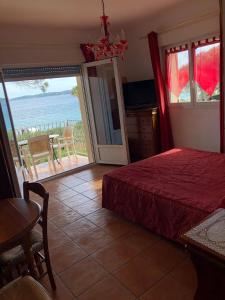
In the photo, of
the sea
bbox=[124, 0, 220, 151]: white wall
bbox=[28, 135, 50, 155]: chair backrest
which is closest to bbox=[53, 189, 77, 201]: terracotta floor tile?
bbox=[28, 135, 50, 155]: chair backrest

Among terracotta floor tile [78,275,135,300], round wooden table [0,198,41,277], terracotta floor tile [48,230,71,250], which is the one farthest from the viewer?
terracotta floor tile [48,230,71,250]

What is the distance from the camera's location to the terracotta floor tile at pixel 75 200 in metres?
3.40

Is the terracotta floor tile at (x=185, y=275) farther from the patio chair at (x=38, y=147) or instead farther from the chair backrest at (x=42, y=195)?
the patio chair at (x=38, y=147)

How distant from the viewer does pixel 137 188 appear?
253 centimetres

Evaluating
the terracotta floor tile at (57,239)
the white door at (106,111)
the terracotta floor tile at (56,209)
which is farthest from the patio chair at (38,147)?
the terracotta floor tile at (57,239)

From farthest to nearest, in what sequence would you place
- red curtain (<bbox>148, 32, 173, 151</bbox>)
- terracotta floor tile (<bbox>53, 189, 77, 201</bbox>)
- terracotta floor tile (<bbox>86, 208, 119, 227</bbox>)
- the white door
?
the white door → red curtain (<bbox>148, 32, 173, 151</bbox>) → terracotta floor tile (<bbox>53, 189, 77, 201</bbox>) → terracotta floor tile (<bbox>86, 208, 119, 227</bbox>)

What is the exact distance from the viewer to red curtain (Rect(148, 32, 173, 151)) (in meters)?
4.32

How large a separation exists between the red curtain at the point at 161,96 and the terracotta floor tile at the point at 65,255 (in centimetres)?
275

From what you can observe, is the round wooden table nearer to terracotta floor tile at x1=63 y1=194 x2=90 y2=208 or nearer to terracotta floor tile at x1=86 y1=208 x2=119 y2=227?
terracotta floor tile at x1=86 y1=208 x2=119 y2=227

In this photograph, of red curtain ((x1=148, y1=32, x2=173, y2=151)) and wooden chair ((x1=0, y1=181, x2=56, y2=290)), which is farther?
red curtain ((x1=148, y1=32, x2=173, y2=151))

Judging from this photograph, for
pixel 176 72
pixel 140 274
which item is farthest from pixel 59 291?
pixel 176 72

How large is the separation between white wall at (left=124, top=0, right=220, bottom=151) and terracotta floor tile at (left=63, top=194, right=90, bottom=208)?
2187 millimetres

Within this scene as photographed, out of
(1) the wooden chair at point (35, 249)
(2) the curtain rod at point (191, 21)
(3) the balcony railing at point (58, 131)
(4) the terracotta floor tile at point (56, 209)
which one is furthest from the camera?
(3) the balcony railing at point (58, 131)

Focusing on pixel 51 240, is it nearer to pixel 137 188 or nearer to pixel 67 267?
pixel 67 267
